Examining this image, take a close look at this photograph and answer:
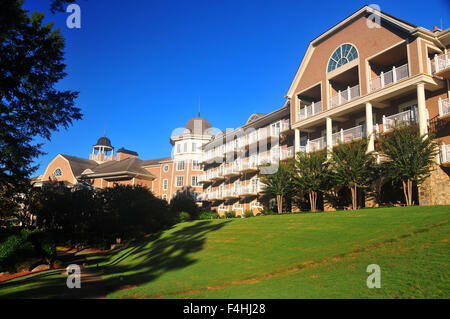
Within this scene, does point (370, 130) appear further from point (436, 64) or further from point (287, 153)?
point (287, 153)

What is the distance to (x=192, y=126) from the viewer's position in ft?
190

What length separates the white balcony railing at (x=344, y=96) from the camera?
83.4ft

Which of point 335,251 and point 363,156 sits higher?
point 363,156

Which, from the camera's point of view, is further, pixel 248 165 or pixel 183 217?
pixel 248 165

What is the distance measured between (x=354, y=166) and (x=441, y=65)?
8111mm

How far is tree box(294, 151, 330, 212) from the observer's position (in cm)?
2386

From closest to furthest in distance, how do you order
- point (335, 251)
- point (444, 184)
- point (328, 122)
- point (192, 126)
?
point (335, 251) → point (444, 184) → point (328, 122) → point (192, 126)

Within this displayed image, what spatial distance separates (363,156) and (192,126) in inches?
1585

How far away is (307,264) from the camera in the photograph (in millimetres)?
9977

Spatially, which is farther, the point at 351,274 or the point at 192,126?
the point at 192,126

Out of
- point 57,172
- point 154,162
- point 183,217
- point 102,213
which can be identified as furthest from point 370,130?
point 57,172
